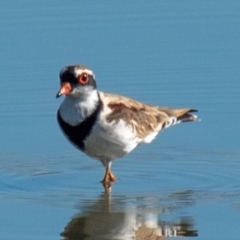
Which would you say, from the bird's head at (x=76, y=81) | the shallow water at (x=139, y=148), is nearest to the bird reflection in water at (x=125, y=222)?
the shallow water at (x=139, y=148)

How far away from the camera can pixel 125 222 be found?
11586 mm

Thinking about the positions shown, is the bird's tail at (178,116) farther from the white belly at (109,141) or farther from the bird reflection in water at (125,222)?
the bird reflection in water at (125,222)

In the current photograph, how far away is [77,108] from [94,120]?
20 cm

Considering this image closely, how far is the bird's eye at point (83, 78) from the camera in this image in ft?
41.3

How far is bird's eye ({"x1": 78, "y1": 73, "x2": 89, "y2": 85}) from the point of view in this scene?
12594 millimetres

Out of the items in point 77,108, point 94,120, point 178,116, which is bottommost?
point 94,120

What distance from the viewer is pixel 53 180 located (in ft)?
42.6

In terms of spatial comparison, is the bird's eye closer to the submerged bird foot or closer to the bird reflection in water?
the submerged bird foot

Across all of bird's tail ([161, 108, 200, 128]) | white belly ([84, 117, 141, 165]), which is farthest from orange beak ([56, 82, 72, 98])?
bird's tail ([161, 108, 200, 128])

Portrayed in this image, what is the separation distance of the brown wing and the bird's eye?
0.97 ft

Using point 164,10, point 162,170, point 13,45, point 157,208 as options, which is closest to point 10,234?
point 157,208

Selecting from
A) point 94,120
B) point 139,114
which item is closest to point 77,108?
point 94,120

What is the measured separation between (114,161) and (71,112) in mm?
1386

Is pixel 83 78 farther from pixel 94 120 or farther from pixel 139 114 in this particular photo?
pixel 139 114
